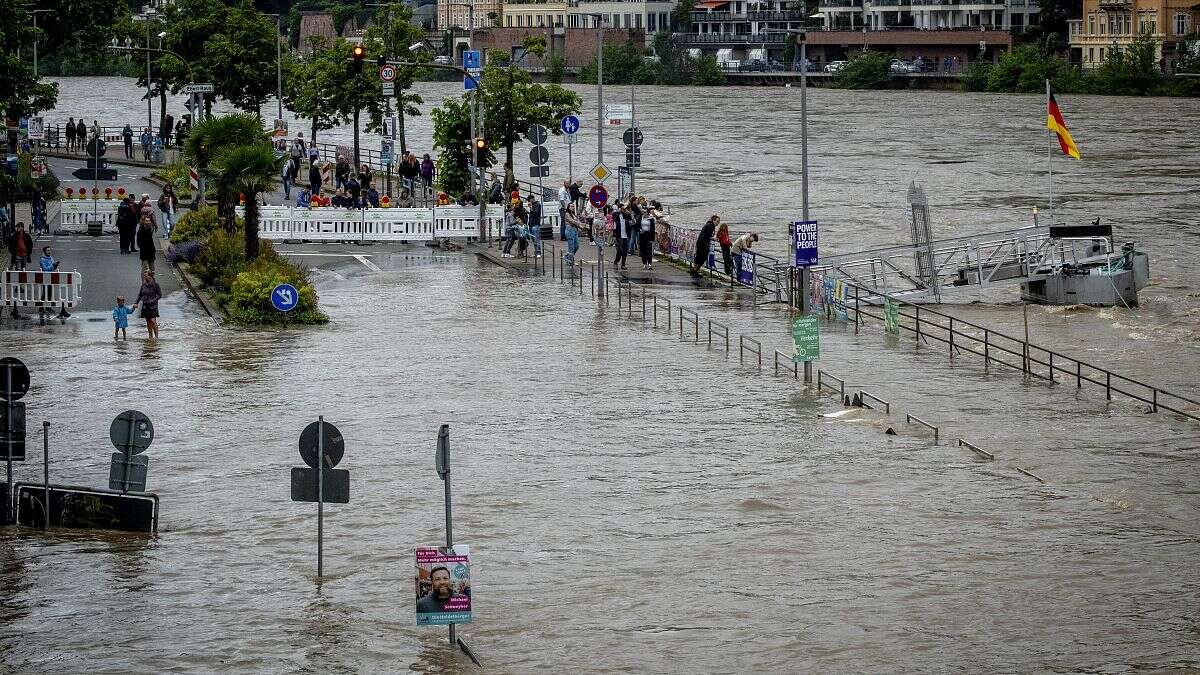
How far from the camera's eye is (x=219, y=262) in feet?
128

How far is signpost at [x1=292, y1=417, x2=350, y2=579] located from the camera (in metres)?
18.0

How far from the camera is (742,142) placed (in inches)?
3952

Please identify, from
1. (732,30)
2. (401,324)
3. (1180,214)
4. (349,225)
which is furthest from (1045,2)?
(401,324)

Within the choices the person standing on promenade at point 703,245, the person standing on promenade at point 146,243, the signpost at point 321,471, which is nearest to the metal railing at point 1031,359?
the person standing on promenade at point 703,245

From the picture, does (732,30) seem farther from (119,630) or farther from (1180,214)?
(119,630)

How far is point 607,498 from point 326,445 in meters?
5.09

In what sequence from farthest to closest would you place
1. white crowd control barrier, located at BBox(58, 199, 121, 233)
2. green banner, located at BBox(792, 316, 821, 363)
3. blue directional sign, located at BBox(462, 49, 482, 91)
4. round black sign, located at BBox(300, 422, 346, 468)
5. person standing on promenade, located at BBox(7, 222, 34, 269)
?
blue directional sign, located at BBox(462, 49, 482, 91) < white crowd control barrier, located at BBox(58, 199, 121, 233) < person standing on promenade, located at BBox(7, 222, 34, 269) < green banner, located at BBox(792, 316, 821, 363) < round black sign, located at BBox(300, 422, 346, 468)

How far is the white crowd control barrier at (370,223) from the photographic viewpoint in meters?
46.8

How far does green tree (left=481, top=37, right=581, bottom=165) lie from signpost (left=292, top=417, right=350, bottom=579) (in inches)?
1447

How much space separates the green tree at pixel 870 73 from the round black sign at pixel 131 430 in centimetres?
13904

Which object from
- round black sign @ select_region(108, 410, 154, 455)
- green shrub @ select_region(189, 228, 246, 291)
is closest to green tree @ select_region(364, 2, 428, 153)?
green shrub @ select_region(189, 228, 246, 291)

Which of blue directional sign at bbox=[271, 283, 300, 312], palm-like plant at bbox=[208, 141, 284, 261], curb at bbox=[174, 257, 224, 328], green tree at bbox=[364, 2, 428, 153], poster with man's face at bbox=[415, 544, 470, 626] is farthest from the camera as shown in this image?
green tree at bbox=[364, 2, 428, 153]

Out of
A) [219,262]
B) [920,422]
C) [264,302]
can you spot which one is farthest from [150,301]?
[920,422]

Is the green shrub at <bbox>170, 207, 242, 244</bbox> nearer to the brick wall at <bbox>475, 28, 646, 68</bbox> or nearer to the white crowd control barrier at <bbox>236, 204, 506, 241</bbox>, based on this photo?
the white crowd control barrier at <bbox>236, 204, 506, 241</bbox>
